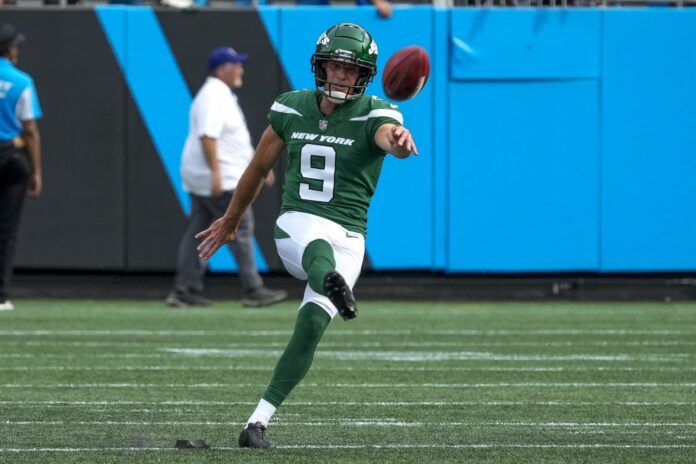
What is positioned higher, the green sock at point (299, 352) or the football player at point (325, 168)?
the football player at point (325, 168)

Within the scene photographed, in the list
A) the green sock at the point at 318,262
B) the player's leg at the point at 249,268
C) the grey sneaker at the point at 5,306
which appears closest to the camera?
the green sock at the point at 318,262

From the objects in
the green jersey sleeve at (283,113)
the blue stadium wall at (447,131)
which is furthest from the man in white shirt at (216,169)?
the green jersey sleeve at (283,113)

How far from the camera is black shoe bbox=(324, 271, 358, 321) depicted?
4762mm

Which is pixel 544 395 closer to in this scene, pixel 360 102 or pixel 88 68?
pixel 360 102

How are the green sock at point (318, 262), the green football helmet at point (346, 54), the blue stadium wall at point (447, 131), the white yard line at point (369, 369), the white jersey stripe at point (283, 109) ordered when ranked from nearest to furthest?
the green sock at point (318, 262)
the green football helmet at point (346, 54)
the white jersey stripe at point (283, 109)
the white yard line at point (369, 369)
the blue stadium wall at point (447, 131)

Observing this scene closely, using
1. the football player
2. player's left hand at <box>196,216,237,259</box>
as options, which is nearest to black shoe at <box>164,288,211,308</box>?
player's left hand at <box>196,216,237,259</box>

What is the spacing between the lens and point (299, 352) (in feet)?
17.0

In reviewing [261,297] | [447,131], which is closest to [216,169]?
[261,297]

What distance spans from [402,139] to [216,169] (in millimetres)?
6396

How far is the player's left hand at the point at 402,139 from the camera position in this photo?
4859 millimetres

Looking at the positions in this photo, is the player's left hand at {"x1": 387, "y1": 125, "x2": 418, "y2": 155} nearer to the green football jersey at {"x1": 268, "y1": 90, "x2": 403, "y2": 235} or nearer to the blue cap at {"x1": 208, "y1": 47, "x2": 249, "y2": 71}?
the green football jersey at {"x1": 268, "y1": 90, "x2": 403, "y2": 235}

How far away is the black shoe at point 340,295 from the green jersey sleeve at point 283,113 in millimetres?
887

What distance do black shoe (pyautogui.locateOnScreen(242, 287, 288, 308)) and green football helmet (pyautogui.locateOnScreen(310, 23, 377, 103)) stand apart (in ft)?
20.0

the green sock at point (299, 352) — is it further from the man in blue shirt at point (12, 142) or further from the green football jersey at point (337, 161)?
the man in blue shirt at point (12, 142)
